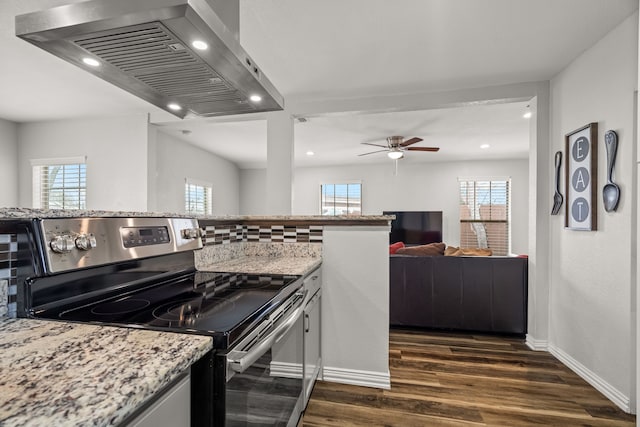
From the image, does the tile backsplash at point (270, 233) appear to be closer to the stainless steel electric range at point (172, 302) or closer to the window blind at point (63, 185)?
the stainless steel electric range at point (172, 302)

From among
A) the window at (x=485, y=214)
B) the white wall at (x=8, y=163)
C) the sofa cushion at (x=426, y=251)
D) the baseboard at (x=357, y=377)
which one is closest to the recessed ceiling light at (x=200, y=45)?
the baseboard at (x=357, y=377)

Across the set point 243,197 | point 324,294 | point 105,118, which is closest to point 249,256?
point 324,294

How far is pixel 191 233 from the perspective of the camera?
60.3 inches

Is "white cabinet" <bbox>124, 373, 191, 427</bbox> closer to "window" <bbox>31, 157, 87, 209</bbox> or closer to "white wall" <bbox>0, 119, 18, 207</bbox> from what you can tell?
"window" <bbox>31, 157, 87, 209</bbox>

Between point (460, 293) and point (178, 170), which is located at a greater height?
point (178, 170)

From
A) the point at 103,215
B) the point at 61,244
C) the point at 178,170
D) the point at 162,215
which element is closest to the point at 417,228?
the point at 178,170

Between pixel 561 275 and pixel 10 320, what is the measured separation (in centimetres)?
336

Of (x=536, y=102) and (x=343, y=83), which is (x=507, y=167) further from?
(x=343, y=83)

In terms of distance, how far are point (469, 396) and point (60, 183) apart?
212 inches

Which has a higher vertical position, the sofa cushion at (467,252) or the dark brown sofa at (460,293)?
the sofa cushion at (467,252)

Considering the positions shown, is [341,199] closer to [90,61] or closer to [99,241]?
[90,61]

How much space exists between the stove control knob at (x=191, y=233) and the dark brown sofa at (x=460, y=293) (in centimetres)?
207

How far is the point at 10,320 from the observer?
816mm

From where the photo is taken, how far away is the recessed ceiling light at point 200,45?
1085 mm
